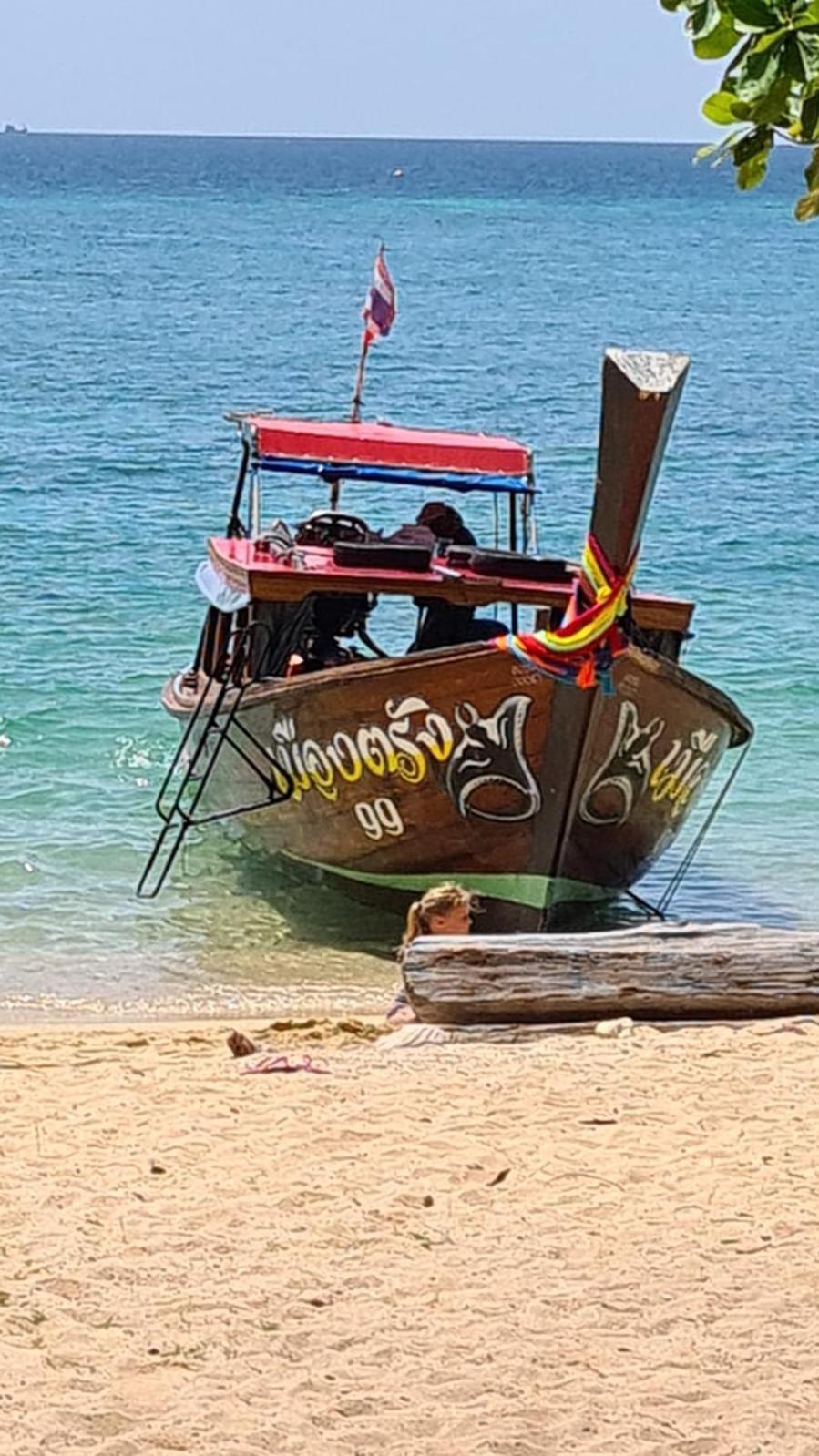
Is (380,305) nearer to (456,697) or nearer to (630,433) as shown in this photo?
(456,697)

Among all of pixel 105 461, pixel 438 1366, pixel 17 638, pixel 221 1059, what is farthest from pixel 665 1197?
pixel 105 461

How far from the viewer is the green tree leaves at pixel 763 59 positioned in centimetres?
309

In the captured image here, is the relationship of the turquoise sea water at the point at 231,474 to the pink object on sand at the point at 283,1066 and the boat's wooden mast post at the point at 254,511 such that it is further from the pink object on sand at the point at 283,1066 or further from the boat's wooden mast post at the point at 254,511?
the pink object on sand at the point at 283,1066

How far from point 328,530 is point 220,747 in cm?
123

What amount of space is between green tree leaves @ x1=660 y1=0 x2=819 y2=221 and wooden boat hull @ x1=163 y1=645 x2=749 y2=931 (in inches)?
286

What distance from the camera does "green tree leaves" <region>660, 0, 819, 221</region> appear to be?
309 cm

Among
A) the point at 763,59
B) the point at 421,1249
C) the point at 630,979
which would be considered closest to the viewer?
the point at 763,59

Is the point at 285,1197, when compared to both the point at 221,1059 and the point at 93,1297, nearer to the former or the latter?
the point at 93,1297

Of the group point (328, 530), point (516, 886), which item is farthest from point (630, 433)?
point (328, 530)

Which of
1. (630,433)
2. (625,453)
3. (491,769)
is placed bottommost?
(491,769)

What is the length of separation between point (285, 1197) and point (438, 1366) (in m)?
1.34

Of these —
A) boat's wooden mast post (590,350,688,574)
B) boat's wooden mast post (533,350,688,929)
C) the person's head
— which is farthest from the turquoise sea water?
boat's wooden mast post (590,350,688,574)

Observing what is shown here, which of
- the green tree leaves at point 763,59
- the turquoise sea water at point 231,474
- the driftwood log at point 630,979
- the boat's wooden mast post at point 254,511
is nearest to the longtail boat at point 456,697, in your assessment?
the boat's wooden mast post at point 254,511

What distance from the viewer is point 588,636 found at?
1027 centimetres
